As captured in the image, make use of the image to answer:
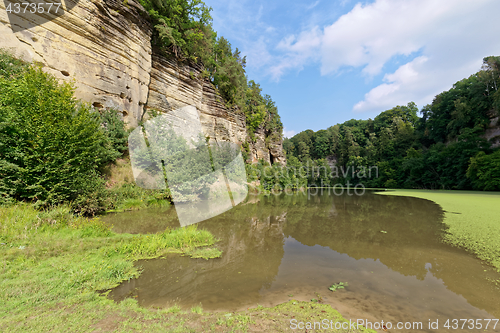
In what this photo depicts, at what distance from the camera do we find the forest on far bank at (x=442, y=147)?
27.3 meters

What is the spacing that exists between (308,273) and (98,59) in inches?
637

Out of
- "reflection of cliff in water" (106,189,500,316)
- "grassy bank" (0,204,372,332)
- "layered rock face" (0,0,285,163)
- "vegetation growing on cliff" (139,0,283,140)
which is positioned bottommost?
"reflection of cliff in water" (106,189,500,316)

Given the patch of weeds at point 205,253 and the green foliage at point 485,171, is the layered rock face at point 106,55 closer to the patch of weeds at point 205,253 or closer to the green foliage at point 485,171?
the patch of weeds at point 205,253

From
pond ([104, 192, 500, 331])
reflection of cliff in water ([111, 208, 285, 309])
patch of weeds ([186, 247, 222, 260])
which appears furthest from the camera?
patch of weeds ([186, 247, 222, 260])

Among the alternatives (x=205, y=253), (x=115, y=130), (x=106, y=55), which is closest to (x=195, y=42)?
(x=106, y=55)

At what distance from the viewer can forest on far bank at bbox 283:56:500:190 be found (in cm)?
2731

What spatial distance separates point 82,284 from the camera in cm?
334

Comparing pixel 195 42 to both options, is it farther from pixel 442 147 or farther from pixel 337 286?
pixel 442 147

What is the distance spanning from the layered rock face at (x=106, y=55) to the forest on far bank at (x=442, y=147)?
33844 mm

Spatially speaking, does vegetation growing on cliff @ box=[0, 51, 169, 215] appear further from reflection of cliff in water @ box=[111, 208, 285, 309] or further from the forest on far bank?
the forest on far bank

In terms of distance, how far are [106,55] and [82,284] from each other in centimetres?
1459

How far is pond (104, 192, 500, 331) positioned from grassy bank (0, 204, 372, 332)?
0.38 meters

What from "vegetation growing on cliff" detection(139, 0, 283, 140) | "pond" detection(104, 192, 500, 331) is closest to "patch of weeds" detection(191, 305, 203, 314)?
"pond" detection(104, 192, 500, 331)

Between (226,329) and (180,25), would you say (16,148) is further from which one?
(180,25)
